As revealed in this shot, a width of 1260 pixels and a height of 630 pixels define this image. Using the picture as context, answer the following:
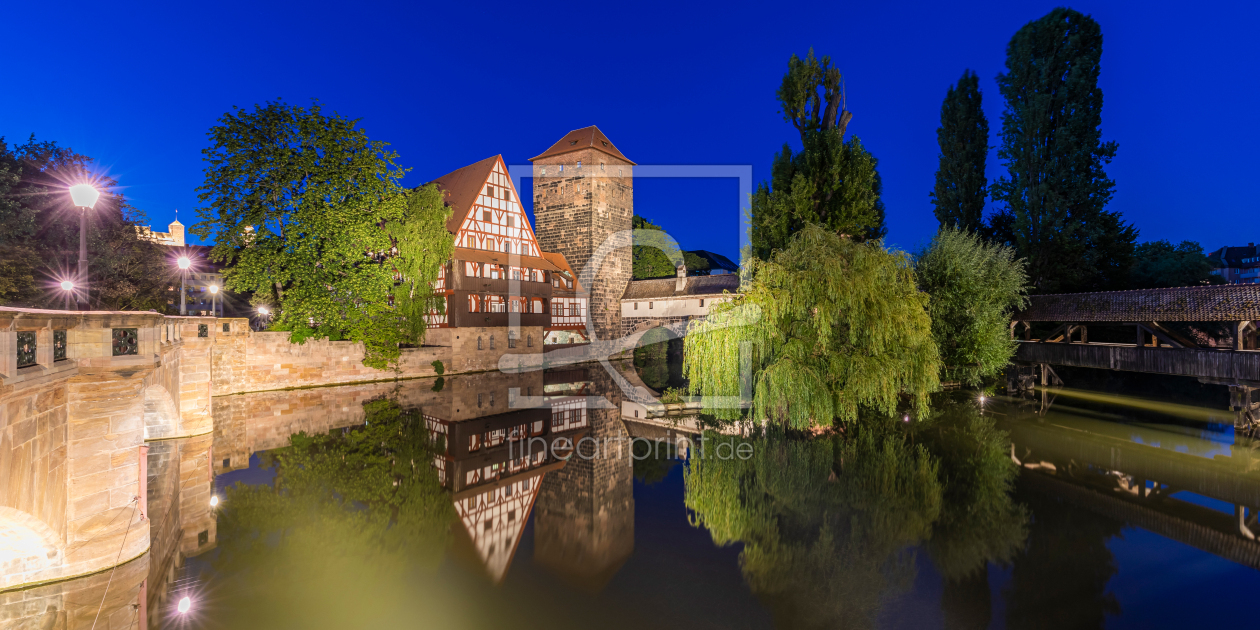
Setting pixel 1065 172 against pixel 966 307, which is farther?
pixel 1065 172

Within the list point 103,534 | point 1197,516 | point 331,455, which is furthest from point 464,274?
point 1197,516

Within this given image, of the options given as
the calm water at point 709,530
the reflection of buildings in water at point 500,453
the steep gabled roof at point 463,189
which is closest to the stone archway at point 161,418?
the calm water at point 709,530

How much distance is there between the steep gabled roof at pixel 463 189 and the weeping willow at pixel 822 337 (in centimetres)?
1967

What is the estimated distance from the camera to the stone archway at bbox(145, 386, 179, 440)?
1180 centimetres

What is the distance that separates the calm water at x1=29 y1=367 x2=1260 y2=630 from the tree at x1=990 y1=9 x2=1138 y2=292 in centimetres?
1282

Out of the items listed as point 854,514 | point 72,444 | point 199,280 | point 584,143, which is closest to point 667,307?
point 584,143

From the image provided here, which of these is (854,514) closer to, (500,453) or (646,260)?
(500,453)

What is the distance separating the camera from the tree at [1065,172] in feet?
82.2

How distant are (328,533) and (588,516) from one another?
3772 millimetres

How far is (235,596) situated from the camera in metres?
6.18

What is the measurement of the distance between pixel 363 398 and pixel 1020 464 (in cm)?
1897

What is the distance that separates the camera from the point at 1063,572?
266 inches

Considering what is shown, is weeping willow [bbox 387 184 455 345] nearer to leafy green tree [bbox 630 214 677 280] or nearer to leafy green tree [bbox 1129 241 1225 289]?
leafy green tree [bbox 630 214 677 280]

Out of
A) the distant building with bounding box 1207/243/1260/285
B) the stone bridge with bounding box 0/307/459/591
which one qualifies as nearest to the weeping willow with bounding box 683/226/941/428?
the stone bridge with bounding box 0/307/459/591
